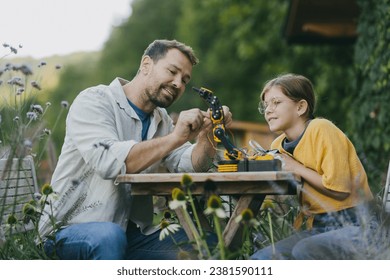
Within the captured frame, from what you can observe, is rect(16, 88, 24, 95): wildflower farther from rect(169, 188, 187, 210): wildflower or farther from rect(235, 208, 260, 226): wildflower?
rect(235, 208, 260, 226): wildflower

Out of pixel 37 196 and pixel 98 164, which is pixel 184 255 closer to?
pixel 98 164

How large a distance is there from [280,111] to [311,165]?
36 cm

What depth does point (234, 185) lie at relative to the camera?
3188 mm

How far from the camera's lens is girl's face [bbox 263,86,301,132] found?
12.1 feet

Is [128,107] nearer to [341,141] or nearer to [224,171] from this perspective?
[224,171]

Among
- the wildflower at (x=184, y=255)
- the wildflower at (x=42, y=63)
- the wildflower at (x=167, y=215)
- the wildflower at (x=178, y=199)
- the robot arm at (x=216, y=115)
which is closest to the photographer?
the wildflower at (x=178, y=199)

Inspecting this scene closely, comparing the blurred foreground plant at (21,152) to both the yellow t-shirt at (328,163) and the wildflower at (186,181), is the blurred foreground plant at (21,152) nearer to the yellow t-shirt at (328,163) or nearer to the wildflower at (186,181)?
the wildflower at (186,181)

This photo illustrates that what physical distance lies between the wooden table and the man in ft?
0.60

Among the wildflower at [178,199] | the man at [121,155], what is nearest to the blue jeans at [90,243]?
the man at [121,155]

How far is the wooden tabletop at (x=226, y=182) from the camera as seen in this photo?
304 centimetres

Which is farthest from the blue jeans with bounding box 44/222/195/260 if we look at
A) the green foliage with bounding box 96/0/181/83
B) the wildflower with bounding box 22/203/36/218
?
the green foliage with bounding box 96/0/181/83

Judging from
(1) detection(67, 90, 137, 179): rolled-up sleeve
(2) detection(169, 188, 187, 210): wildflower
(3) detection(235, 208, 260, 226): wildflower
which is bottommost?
(3) detection(235, 208, 260, 226): wildflower

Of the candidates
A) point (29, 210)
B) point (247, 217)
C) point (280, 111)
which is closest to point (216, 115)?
point (280, 111)

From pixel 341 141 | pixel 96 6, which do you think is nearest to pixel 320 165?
pixel 341 141
